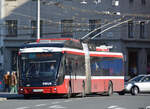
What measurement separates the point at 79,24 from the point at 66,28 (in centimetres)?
165

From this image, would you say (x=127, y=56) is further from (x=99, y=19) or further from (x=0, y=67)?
(x=0, y=67)

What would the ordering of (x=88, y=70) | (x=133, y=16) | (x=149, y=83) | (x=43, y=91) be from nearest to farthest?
(x=43, y=91) → (x=88, y=70) → (x=149, y=83) → (x=133, y=16)

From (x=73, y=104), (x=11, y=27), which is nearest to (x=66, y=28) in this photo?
Answer: (x=11, y=27)

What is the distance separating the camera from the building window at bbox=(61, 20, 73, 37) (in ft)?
180

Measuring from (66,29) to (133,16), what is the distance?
22.1 feet

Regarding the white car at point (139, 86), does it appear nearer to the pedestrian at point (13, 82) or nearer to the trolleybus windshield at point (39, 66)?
the pedestrian at point (13, 82)

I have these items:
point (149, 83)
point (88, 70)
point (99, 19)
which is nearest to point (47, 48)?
point (88, 70)

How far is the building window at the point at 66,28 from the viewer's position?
180ft

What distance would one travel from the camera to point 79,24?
54406 millimetres

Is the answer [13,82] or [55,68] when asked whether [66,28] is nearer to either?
[13,82]

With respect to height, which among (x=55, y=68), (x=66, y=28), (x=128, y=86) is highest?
(x=66, y=28)

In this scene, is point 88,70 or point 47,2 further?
point 47,2

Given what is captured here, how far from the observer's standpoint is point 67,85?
26844 millimetres

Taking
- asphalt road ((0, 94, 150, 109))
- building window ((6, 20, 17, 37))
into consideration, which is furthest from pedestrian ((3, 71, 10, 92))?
building window ((6, 20, 17, 37))
